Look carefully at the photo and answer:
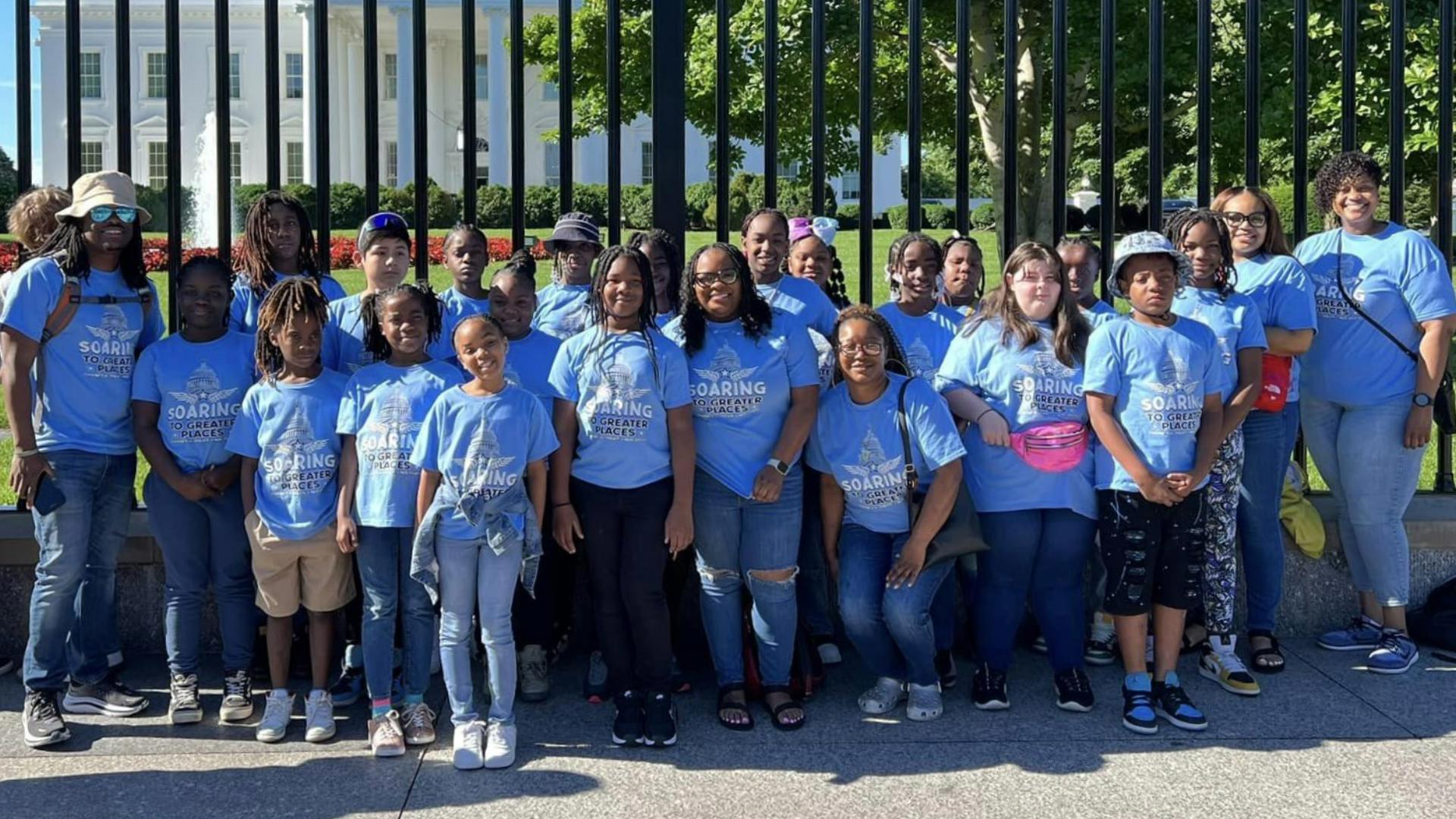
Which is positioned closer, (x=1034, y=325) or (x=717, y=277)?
(x=717, y=277)

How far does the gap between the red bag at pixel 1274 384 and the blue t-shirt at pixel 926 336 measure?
3.68 ft

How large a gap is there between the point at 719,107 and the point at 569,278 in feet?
2.89

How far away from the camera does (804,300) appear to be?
4926 mm

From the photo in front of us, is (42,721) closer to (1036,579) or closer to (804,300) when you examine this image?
(804,300)

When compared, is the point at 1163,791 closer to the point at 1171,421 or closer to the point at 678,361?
the point at 1171,421

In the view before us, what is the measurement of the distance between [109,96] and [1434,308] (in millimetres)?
51241

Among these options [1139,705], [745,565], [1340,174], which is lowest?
[1139,705]

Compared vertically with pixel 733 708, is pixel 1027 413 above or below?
above

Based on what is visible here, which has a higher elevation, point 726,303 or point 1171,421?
point 726,303

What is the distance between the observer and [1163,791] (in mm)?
3873

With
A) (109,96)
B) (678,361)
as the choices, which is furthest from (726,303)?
(109,96)

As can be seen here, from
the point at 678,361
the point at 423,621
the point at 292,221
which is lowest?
the point at 423,621

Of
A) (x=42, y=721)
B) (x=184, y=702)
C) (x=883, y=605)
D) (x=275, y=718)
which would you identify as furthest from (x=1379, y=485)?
(x=42, y=721)

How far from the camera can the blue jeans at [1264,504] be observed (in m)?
5.01
